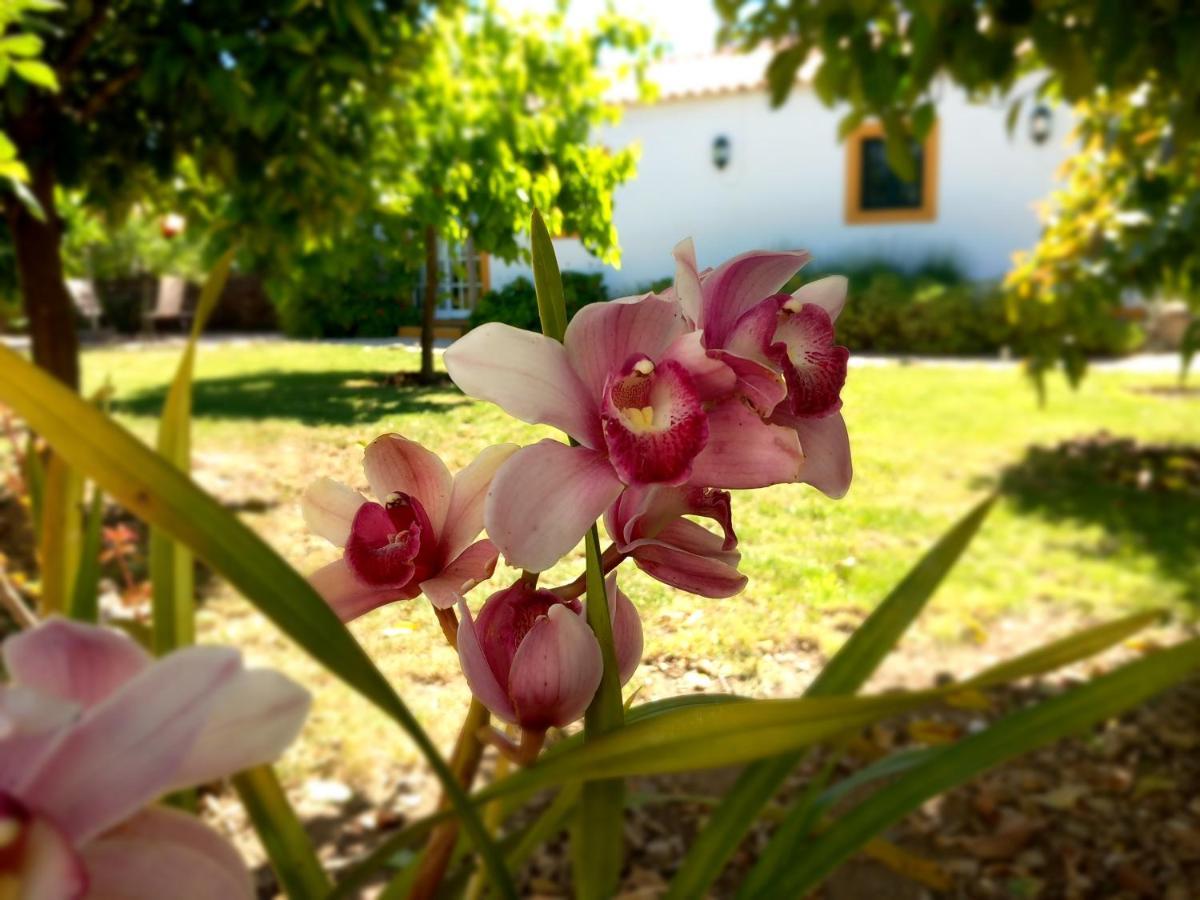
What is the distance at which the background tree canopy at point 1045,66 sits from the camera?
1799 mm

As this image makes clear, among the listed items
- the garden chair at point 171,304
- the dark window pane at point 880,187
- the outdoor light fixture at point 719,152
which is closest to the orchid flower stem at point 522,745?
the outdoor light fixture at point 719,152

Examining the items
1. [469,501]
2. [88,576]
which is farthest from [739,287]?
[88,576]

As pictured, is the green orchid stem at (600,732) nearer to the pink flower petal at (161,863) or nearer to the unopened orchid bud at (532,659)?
the unopened orchid bud at (532,659)

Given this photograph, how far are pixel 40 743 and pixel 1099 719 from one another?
11.7 inches

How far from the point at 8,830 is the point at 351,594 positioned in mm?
181

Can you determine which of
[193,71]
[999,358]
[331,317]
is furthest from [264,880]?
[999,358]

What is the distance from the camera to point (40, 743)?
0.63 ft

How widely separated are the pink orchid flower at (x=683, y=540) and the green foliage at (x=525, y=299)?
0.34 feet

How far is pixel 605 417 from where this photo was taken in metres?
0.33

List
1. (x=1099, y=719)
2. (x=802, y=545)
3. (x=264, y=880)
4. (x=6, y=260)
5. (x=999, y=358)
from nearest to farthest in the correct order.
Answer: (x=1099, y=719) → (x=802, y=545) → (x=264, y=880) → (x=6, y=260) → (x=999, y=358)

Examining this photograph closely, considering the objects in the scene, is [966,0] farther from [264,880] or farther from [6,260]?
[6,260]

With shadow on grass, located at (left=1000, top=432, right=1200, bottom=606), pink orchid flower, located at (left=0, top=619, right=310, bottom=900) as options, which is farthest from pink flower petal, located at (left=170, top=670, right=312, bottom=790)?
shadow on grass, located at (left=1000, top=432, right=1200, bottom=606)

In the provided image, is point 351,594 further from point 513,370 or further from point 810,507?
point 810,507

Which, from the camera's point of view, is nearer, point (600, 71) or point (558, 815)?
point (558, 815)
